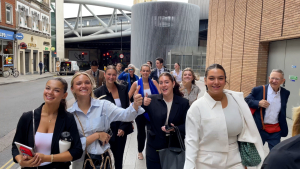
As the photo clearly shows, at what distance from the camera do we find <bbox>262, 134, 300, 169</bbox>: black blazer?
1029 mm

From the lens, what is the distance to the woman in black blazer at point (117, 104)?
147 inches

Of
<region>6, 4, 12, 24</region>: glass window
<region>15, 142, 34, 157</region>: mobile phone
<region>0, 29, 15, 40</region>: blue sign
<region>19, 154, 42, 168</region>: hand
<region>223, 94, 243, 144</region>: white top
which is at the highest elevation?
<region>6, 4, 12, 24</region>: glass window

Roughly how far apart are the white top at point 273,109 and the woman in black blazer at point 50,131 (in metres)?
3.07

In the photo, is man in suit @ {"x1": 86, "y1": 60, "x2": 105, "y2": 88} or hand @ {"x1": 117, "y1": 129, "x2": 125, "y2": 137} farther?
man in suit @ {"x1": 86, "y1": 60, "x2": 105, "y2": 88}

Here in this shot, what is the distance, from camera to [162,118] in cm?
327

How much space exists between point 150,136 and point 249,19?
976 centimetres

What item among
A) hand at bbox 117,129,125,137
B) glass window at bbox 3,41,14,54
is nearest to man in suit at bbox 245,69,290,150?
hand at bbox 117,129,125,137

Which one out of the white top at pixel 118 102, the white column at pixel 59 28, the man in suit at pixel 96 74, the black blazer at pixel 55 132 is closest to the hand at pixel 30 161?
the black blazer at pixel 55 132

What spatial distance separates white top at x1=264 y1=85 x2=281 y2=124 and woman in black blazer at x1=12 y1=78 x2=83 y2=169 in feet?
10.1

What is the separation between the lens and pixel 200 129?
2.39 meters

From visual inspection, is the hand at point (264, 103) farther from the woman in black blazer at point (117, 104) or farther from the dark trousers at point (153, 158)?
the woman in black blazer at point (117, 104)

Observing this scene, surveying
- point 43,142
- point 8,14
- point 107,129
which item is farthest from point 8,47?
point 43,142

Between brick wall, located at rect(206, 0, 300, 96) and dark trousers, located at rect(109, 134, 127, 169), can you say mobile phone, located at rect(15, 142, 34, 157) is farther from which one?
brick wall, located at rect(206, 0, 300, 96)

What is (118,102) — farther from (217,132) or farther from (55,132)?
(217,132)
